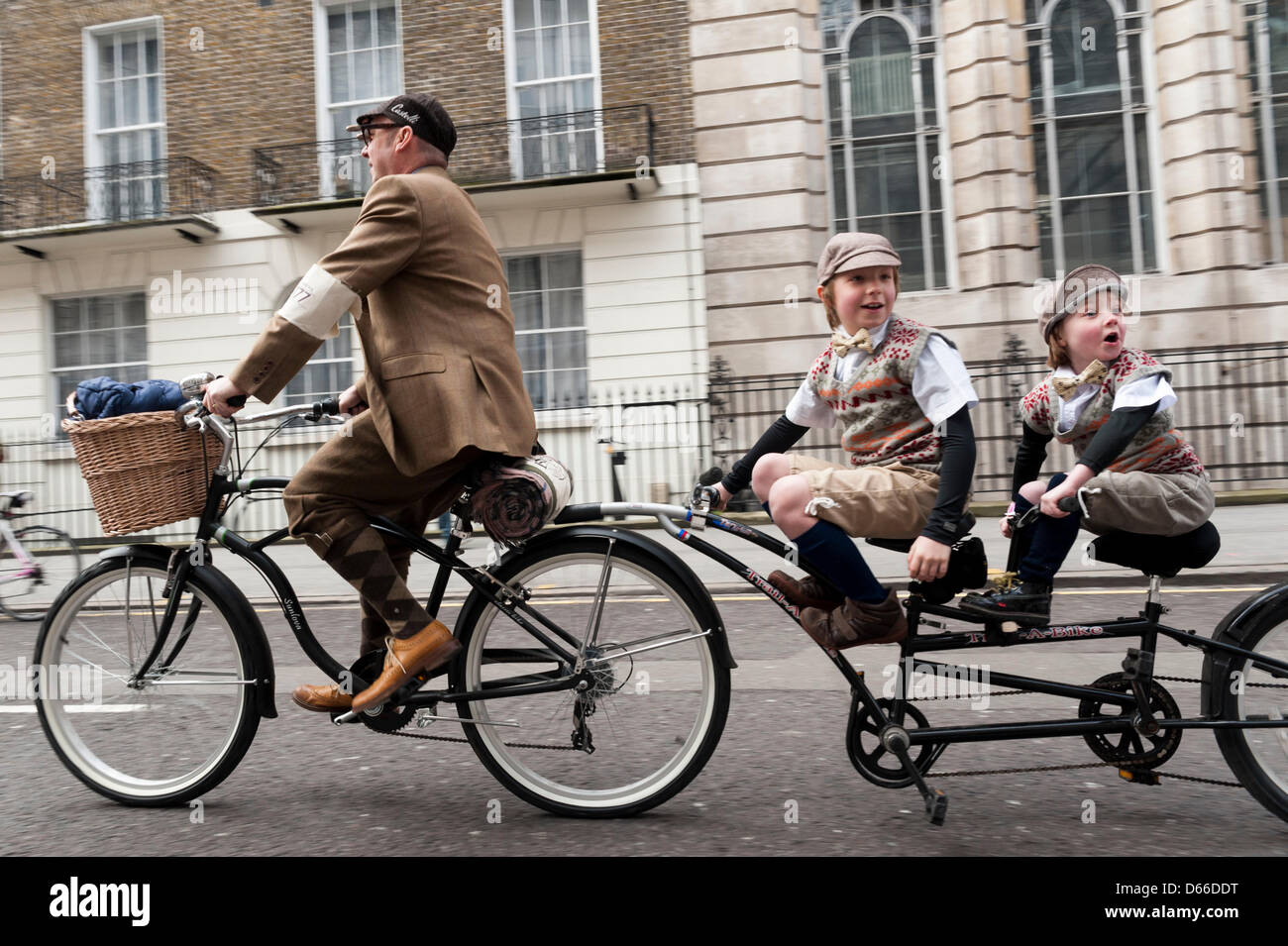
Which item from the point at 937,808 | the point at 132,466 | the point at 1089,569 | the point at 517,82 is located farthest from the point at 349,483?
the point at 517,82

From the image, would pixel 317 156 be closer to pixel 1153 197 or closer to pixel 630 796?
pixel 1153 197

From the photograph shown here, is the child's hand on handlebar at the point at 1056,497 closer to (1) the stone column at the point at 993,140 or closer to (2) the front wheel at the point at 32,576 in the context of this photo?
(2) the front wheel at the point at 32,576

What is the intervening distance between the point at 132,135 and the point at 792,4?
10330 mm

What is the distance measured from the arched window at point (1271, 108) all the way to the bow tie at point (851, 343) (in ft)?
46.1

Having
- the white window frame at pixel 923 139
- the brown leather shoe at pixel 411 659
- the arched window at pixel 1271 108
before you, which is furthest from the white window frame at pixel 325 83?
the brown leather shoe at pixel 411 659

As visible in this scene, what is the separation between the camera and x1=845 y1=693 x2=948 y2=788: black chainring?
2.89m

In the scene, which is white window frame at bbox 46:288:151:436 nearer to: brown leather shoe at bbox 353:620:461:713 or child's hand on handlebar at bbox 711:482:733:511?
brown leather shoe at bbox 353:620:461:713

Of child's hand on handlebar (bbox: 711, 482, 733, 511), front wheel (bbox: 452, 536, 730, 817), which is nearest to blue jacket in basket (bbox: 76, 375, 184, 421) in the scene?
front wheel (bbox: 452, 536, 730, 817)

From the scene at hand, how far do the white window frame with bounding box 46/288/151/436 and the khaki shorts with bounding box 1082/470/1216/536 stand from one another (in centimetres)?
1609

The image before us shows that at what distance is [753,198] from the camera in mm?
14555

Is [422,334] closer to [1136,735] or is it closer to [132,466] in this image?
[132,466]

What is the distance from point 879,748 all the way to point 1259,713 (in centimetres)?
103

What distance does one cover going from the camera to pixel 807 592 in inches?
119
